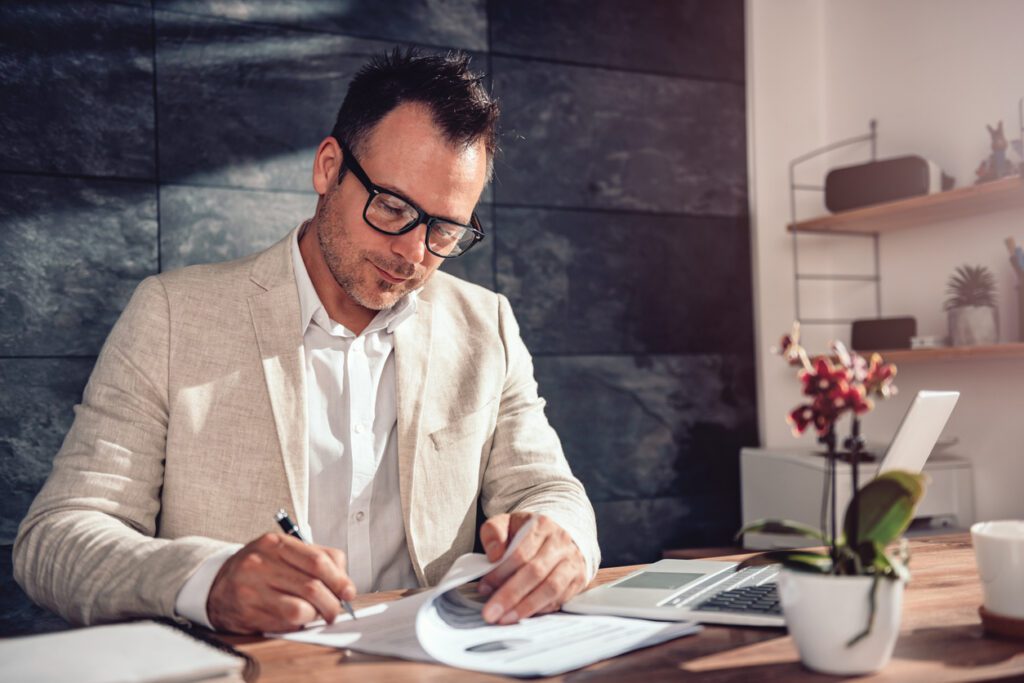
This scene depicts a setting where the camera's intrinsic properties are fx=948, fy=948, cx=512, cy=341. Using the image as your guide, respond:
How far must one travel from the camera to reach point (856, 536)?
0.91 meters

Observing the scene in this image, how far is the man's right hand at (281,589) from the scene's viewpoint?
1.07 m

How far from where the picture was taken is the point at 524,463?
1.76 m

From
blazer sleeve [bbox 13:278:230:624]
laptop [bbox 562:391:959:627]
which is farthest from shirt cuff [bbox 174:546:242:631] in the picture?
laptop [bbox 562:391:959:627]

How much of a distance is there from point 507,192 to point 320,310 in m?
1.67

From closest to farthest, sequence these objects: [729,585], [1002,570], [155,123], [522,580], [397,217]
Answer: [1002,570]
[522,580]
[729,585]
[397,217]
[155,123]

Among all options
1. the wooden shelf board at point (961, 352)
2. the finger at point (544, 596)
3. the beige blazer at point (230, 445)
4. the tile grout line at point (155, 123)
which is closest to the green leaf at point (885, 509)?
the finger at point (544, 596)

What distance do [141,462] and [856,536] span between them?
1060mm

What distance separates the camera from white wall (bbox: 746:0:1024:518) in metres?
3.04

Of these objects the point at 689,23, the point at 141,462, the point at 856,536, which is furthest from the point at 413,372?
the point at 689,23

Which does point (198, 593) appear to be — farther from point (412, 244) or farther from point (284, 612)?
point (412, 244)

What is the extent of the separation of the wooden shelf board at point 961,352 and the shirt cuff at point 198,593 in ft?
7.85

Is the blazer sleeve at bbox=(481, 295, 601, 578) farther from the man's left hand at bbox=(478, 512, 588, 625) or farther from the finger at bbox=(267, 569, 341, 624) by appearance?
the finger at bbox=(267, 569, 341, 624)

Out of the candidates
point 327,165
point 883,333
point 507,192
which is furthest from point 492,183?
point 327,165

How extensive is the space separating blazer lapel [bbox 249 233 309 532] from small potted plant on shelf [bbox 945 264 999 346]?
85.7 inches
